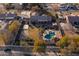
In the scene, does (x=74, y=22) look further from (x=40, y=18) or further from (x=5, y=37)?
(x=5, y=37)

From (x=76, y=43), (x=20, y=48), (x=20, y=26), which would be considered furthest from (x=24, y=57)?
(x=76, y=43)

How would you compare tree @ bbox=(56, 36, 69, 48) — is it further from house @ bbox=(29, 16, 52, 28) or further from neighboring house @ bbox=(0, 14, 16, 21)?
neighboring house @ bbox=(0, 14, 16, 21)

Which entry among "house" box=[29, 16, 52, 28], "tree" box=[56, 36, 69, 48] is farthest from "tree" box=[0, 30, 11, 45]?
"tree" box=[56, 36, 69, 48]

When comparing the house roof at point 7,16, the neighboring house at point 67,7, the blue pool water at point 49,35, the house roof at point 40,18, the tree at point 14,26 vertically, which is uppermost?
the neighboring house at point 67,7

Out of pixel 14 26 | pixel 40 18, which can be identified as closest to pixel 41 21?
pixel 40 18

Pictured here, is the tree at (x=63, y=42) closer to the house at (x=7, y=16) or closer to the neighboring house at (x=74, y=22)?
the neighboring house at (x=74, y=22)

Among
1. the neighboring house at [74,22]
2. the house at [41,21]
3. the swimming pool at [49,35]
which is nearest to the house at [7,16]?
the house at [41,21]

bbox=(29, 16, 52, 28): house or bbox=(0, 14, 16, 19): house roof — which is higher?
bbox=(0, 14, 16, 19): house roof

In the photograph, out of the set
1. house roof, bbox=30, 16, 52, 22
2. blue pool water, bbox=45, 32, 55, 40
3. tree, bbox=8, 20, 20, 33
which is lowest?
blue pool water, bbox=45, 32, 55, 40

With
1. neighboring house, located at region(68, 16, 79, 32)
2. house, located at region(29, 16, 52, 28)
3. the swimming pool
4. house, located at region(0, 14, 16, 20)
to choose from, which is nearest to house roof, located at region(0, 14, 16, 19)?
house, located at region(0, 14, 16, 20)

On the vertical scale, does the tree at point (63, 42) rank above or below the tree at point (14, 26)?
below

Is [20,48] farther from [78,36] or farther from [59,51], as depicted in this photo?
[78,36]
